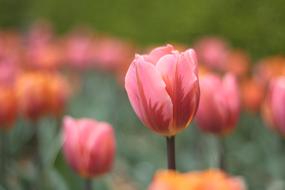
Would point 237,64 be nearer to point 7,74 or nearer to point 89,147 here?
point 7,74

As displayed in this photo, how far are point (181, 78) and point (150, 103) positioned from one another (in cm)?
6

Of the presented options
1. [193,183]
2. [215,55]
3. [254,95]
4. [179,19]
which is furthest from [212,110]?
[179,19]

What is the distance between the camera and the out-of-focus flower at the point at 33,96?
73.9 inches

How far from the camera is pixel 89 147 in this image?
137 centimetres

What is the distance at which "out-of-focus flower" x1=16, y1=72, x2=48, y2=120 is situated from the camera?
188cm

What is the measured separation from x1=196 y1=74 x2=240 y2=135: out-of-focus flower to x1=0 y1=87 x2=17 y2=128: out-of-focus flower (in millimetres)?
514

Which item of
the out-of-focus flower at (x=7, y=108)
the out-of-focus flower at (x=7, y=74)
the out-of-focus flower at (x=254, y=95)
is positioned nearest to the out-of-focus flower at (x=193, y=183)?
the out-of-focus flower at (x=7, y=108)

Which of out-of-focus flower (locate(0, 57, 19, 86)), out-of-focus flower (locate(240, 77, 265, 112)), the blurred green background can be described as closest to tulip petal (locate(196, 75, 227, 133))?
out-of-focus flower (locate(0, 57, 19, 86))

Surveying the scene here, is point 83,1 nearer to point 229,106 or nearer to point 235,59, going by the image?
point 235,59

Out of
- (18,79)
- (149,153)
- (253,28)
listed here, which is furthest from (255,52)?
(18,79)

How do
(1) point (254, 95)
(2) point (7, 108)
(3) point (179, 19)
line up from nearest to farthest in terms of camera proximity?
(2) point (7, 108), (1) point (254, 95), (3) point (179, 19)

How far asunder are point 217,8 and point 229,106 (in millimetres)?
2542

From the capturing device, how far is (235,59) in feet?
10.7

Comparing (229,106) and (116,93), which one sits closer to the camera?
(229,106)
